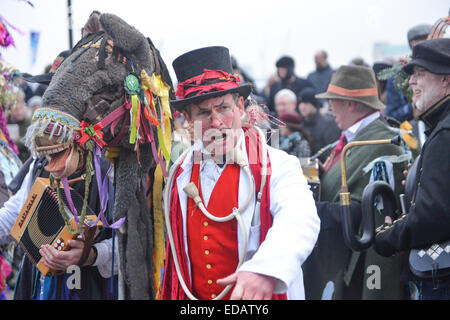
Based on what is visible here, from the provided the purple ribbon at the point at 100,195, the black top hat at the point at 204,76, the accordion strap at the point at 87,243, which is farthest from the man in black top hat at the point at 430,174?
the accordion strap at the point at 87,243

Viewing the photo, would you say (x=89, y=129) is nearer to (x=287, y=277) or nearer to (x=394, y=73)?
(x=287, y=277)

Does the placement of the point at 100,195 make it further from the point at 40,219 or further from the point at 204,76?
the point at 204,76

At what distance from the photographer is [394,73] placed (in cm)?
385

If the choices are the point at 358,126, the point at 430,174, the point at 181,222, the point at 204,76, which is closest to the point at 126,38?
the point at 204,76

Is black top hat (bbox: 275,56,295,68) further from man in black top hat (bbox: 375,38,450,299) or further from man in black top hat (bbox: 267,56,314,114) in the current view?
man in black top hat (bbox: 375,38,450,299)

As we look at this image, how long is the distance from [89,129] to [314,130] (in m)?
4.34

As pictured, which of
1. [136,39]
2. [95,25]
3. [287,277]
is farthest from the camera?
[95,25]

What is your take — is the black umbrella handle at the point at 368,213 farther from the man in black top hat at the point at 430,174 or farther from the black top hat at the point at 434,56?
the black top hat at the point at 434,56

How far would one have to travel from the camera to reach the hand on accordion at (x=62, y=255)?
2385 mm

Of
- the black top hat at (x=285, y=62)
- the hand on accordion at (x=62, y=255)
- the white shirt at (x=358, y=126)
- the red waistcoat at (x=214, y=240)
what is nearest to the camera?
the red waistcoat at (x=214, y=240)

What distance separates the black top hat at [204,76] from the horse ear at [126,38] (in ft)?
0.60
